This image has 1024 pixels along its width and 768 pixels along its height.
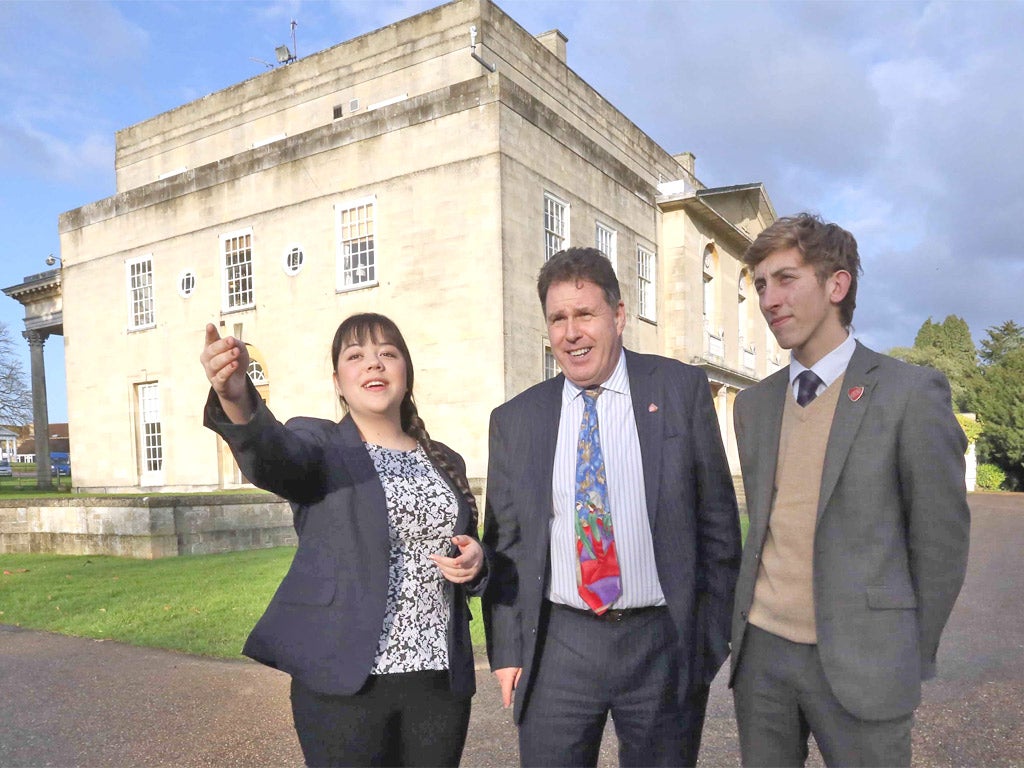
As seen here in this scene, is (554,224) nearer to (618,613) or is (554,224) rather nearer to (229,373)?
(618,613)

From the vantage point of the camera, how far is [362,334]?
8.64ft

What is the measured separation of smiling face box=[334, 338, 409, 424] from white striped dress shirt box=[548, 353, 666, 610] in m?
0.60

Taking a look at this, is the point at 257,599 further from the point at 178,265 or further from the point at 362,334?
the point at 178,265

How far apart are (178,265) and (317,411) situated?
6445 mm

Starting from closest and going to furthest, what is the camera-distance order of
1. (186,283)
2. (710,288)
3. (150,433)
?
(186,283), (150,433), (710,288)

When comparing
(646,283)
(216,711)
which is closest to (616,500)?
(216,711)

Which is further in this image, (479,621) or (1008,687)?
(479,621)

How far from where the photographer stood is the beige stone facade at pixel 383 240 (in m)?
15.7

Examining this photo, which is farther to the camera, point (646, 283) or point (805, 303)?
point (646, 283)

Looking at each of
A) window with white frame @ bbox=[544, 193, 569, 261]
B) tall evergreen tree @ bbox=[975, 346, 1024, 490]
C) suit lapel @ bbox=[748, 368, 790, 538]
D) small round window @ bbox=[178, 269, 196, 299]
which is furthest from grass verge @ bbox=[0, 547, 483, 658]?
tall evergreen tree @ bbox=[975, 346, 1024, 490]

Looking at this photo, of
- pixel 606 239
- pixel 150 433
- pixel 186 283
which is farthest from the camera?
pixel 150 433

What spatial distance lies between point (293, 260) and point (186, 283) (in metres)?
4.09

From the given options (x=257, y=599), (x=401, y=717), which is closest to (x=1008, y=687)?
(x=401, y=717)

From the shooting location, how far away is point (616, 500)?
2504 mm
